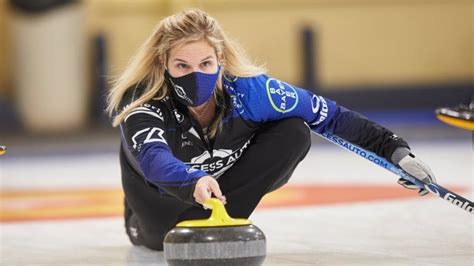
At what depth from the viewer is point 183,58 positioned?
3.09 meters

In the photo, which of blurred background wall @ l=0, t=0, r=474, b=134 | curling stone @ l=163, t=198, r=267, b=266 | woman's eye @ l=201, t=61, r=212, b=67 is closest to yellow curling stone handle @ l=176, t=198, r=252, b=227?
curling stone @ l=163, t=198, r=267, b=266

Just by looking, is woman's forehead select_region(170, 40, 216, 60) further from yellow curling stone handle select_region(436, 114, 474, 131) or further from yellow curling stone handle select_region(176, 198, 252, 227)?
yellow curling stone handle select_region(436, 114, 474, 131)

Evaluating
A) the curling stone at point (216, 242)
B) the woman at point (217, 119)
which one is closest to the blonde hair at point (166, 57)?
the woman at point (217, 119)

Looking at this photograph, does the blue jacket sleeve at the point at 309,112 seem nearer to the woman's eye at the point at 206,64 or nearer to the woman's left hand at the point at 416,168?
the woman's left hand at the point at 416,168

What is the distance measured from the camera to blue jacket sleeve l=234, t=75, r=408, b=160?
330 cm

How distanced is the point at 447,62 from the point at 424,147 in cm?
342

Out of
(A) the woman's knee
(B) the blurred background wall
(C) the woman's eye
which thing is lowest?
(B) the blurred background wall

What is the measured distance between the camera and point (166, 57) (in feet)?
10.4

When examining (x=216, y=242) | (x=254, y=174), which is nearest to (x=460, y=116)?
(x=254, y=174)

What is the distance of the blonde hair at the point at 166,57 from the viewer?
123 inches

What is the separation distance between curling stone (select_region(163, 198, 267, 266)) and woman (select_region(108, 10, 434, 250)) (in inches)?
18.2

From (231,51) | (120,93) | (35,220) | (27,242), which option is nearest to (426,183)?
(231,51)

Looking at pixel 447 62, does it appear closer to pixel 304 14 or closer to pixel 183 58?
pixel 304 14

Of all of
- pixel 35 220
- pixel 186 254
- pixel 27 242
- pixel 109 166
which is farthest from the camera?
pixel 109 166
